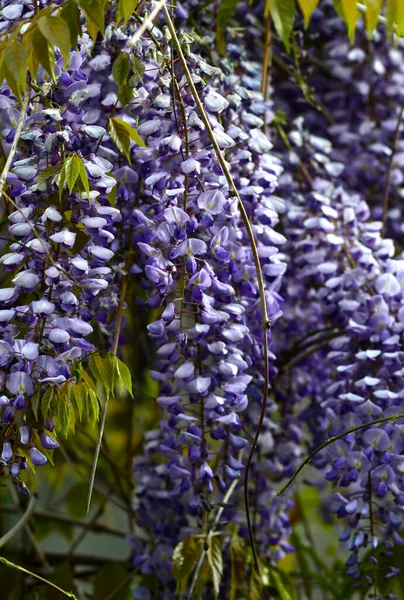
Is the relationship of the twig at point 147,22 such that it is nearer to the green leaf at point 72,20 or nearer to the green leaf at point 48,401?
the green leaf at point 72,20

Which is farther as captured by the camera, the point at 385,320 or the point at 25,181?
the point at 385,320

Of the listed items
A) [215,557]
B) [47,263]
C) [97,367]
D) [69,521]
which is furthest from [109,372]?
[69,521]

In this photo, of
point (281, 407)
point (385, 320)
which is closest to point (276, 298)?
point (385, 320)

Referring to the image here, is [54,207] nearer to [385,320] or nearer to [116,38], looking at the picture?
[116,38]

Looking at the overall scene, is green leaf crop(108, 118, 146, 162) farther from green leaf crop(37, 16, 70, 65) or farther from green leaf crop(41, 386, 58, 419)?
green leaf crop(41, 386, 58, 419)

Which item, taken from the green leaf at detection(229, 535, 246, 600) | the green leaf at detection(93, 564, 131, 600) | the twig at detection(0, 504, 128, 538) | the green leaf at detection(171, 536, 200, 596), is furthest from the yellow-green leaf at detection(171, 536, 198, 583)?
the twig at detection(0, 504, 128, 538)

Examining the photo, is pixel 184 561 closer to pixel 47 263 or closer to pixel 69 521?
pixel 47 263

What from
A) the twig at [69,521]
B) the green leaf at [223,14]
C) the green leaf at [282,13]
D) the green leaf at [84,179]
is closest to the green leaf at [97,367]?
the green leaf at [84,179]

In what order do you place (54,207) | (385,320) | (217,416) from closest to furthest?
(54,207) < (217,416) < (385,320)
